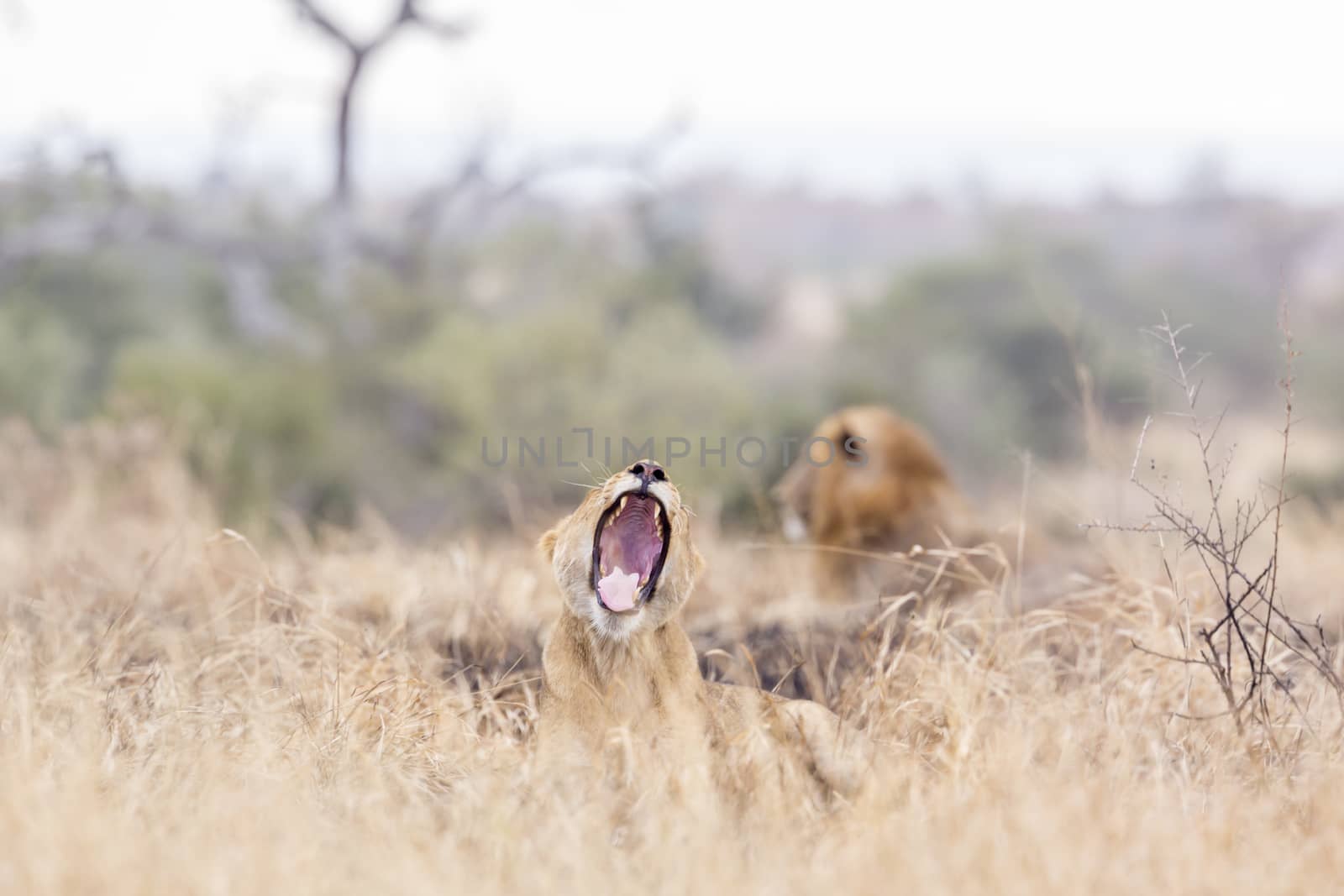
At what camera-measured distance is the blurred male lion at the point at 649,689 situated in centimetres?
368

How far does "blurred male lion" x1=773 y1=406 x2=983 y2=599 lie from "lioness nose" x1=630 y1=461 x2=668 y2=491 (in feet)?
8.03

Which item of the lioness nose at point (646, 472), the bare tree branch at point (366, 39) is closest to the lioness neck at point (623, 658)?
the lioness nose at point (646, 472)

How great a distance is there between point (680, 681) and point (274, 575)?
104 inches

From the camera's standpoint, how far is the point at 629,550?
162 inches

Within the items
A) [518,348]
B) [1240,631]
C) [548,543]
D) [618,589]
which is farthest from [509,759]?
[518,348]

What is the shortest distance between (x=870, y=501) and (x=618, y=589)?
9.00ft

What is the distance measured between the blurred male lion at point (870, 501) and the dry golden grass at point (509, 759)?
25.1 inches

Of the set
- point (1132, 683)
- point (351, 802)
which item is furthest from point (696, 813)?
point (1132, 683)

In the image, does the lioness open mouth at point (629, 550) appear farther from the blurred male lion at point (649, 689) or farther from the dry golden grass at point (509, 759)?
the dry golden grass at point (509, 759)

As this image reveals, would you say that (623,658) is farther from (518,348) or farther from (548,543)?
(518,348)

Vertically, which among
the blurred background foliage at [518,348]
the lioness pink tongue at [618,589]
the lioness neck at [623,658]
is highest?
the lioness pink tongue at [618,589]

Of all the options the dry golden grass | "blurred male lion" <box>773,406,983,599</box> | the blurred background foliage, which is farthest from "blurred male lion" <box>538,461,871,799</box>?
"blurred male lion" <box>773,406,983,599</box>

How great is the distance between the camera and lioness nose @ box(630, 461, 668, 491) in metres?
3.83

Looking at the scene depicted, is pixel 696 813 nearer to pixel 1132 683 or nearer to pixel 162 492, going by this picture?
pixel 1132 683
